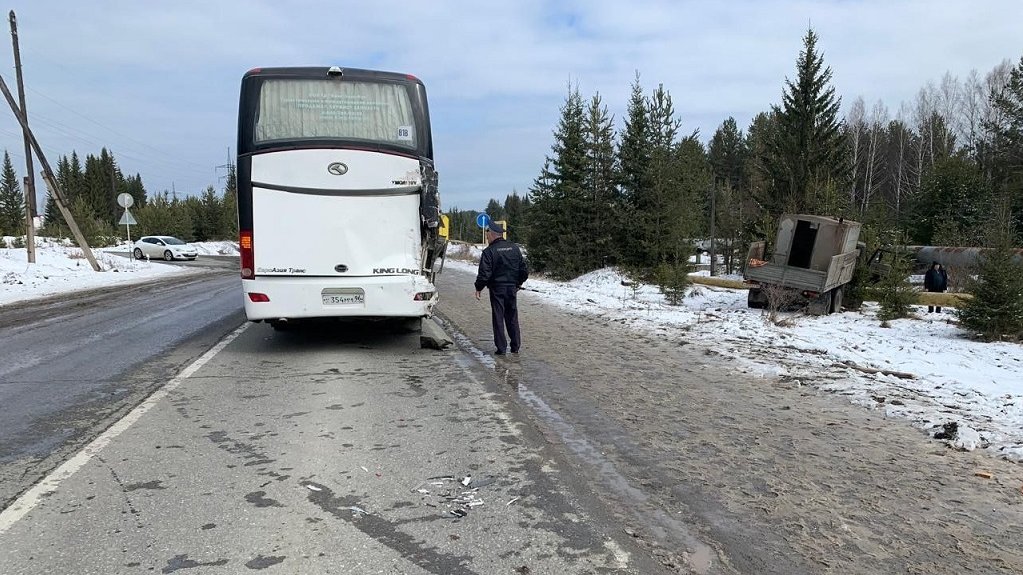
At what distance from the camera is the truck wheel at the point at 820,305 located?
15201mm

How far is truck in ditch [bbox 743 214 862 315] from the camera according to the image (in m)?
15.0

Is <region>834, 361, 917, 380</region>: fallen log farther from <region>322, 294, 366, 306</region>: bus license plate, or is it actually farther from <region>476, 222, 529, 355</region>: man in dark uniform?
<region>322, 294, 366, 306</region>: bus license plate

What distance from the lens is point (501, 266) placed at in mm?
8852

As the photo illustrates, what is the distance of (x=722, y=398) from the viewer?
20.9 ft

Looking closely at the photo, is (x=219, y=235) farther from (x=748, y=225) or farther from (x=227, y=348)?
(x=227, y=348)

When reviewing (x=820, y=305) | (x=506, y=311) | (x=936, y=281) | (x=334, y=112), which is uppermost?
(x=334, y=112)

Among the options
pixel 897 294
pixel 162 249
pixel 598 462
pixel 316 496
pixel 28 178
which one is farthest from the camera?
pixel 162 249

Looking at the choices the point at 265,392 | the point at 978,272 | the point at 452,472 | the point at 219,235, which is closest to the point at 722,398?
the point at 452,472

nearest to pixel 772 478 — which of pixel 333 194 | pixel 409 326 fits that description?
pixel 333 194

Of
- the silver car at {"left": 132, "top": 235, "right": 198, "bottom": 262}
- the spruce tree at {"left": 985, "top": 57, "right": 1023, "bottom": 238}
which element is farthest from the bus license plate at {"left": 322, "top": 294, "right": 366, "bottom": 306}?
the spruce tree at {"left": 985, "top": 57, "right": 1023, "bottom": 238}

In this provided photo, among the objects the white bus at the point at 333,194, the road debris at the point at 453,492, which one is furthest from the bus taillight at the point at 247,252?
the road debris at the point at 453,492

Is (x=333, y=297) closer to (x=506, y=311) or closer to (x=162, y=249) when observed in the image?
(x=506, y=311)

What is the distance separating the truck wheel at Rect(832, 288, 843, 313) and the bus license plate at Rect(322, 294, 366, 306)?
12.7 meters

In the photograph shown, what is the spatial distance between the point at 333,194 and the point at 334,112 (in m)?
1.18
